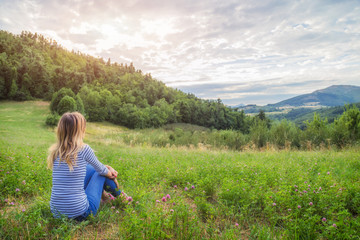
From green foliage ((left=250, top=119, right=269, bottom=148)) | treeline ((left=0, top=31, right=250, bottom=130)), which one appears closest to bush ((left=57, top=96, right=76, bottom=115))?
treeline ((left=0, top=31, right=250, bottom=130))

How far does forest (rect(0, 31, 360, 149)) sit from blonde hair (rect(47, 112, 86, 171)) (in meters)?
14.1

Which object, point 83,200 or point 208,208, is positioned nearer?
point 83,200

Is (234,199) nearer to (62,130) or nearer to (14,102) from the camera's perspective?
(62,130)

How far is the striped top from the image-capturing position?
2938 mm

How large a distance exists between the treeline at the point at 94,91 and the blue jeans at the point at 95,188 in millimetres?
38868

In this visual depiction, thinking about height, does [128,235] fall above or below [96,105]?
below

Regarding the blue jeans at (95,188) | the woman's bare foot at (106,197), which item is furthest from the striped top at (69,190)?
the woman's bare foot at (106,197)

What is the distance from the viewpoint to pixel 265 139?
1716 cm

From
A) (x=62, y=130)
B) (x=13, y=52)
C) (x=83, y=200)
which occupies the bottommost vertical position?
(x=83, y=200)

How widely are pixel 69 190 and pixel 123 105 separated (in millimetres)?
69284

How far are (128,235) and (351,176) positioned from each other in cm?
573

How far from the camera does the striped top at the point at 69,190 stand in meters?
2.94

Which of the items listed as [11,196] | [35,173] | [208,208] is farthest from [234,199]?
[35,173]

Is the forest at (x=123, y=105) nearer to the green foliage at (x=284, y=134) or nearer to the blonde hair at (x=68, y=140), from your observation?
the green foliage at (x=284, y=134)
